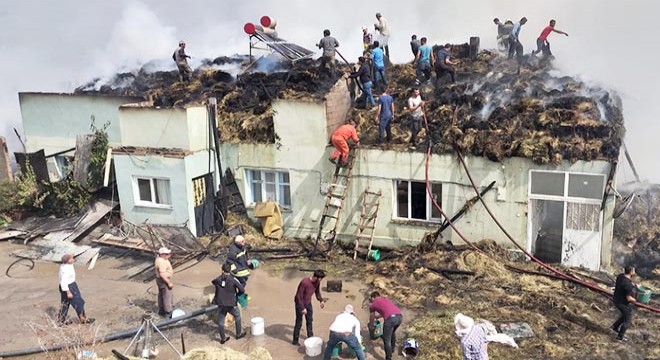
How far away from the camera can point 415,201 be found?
16.0 metres

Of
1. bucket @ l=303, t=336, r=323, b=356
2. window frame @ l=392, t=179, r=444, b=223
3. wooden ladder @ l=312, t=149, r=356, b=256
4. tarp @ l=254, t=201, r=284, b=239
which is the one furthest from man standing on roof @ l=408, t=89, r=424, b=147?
bucket @ l=303, t=336, r=323, b=356

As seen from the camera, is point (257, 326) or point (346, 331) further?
point (257, 326)

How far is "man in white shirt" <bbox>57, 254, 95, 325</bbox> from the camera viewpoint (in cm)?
1153

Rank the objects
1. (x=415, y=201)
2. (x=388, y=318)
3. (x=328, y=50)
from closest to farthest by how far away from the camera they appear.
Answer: (x=388, y=318) → (x=415, y=201) → (x=328, y=50)

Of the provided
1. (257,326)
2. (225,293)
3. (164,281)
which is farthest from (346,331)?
(164,281)

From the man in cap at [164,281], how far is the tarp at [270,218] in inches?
209

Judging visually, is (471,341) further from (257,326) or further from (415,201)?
(415,201)

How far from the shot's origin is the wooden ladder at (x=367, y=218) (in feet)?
51.6

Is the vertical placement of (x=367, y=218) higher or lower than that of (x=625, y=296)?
higher

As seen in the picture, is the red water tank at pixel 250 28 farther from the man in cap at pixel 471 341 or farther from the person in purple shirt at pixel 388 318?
the man in cap at pixel 471 341

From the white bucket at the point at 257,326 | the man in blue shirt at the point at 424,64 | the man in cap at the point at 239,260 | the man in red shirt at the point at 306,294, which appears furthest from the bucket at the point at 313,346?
the man in blue shirt at the point at 424,64

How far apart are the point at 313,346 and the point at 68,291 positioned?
5241 millimetres

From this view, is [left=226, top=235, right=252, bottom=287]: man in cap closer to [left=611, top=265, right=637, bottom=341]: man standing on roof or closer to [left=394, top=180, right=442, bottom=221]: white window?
[left=394, top=180, right=442, bottom=221]: white window

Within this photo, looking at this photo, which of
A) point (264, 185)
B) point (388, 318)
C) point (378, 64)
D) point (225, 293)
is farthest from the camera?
point (378, 64)
